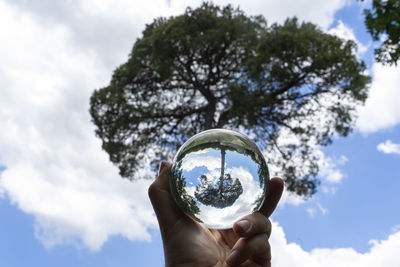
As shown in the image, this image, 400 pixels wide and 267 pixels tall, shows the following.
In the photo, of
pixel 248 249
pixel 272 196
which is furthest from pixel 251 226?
pixel 272 196

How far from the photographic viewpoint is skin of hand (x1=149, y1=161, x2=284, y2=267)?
1.97 meters

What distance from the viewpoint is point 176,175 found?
2.14m

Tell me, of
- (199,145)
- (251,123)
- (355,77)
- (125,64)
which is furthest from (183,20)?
(199,145)

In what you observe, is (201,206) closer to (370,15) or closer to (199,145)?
(199,145)

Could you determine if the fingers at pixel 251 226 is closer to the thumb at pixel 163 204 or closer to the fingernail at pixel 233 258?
the fingernail at pixel 233 258

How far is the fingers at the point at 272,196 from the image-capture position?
224 cm

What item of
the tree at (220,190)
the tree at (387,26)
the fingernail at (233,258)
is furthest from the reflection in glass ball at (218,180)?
the tree at (387,26)

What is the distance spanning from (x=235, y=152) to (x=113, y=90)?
1326 cm

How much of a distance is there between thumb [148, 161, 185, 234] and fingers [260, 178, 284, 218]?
60 centimetres

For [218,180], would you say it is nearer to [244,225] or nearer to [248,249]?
[244,225]

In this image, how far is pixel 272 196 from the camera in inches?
89.6

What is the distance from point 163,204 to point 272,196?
2.38ft

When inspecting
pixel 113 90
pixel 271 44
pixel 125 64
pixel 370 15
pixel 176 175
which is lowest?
pixel 176 175

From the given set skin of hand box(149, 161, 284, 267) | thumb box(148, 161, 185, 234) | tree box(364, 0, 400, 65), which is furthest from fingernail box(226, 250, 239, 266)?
tree box(364, 0, 400, 65)
